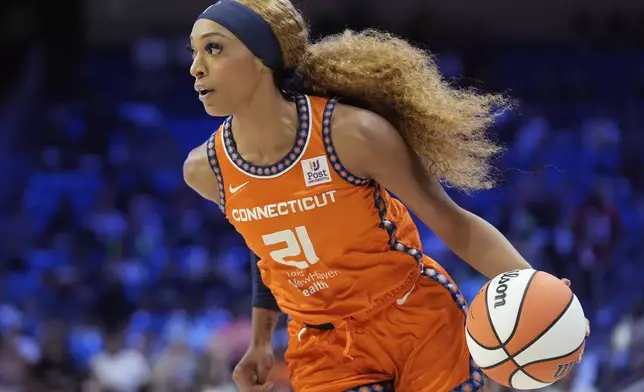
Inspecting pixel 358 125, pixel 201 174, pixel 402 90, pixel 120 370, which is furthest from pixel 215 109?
pixel 120 370

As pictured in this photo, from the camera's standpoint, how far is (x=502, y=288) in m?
2.60

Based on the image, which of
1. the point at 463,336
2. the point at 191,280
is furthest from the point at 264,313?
the point at 191,280

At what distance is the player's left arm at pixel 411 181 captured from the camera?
2732 millimetres

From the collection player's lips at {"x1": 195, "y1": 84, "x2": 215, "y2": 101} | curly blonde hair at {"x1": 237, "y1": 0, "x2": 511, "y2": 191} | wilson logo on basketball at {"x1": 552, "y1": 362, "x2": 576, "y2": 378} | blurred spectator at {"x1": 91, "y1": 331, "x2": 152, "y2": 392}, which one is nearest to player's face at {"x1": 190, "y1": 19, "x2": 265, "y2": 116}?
player's lips at {"x1": 195, "y1": 84, "x2": 215, "y2": 101}

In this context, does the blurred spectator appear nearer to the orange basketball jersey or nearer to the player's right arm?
the player's right arm

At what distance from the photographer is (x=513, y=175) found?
8461 millimetres

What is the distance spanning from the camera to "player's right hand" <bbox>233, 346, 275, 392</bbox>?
3258 millimetres

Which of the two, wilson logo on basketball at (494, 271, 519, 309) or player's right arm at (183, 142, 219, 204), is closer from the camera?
wilson logo on basketball at (494, 271, 519, 309)

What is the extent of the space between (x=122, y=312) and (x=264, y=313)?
4.85 m

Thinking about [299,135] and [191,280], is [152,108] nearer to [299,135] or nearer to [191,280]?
[191,280]

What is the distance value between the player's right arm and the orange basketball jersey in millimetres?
58

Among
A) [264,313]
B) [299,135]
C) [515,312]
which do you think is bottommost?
[515,312]

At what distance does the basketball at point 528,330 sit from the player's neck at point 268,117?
77cm

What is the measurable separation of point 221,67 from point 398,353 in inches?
39.9
